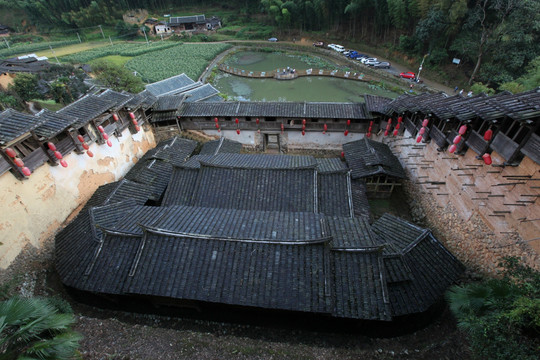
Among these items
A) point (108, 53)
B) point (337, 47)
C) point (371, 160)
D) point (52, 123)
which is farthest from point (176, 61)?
point (371, 160)

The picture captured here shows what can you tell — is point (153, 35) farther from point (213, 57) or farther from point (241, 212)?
point (241, 212)

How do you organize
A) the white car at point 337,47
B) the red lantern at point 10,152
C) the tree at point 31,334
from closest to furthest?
the tree at point 31,334 < the red lantern at point 10,152 < the white car at point 337,47

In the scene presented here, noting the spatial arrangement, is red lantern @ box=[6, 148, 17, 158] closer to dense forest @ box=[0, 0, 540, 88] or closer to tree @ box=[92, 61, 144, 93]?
tree @ box=[92, 61, 144, 93]

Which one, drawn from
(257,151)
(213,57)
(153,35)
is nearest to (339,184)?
(257,151)

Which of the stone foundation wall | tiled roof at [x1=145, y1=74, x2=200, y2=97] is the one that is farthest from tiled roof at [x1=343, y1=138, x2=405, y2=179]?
tiled roof at [x1=145, y1=74, x2=200, y2=97]

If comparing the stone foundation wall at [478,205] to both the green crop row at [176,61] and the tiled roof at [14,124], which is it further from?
the green crop row at [176,61]

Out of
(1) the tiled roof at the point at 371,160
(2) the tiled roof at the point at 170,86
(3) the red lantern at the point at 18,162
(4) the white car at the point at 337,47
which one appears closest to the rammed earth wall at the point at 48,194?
(3) the red lantern at the point at 18,162

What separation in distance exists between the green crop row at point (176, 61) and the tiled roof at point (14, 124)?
3220cm

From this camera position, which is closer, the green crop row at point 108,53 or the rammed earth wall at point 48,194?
the rammed earth wall at point 48,194

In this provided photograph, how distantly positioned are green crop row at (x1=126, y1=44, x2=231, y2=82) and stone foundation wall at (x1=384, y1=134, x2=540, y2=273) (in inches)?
1552

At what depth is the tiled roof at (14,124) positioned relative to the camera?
11.5 metres

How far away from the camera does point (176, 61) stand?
50.3 metres

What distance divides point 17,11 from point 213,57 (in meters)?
84.1

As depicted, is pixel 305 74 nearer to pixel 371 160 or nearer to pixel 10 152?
pixel 371 160
